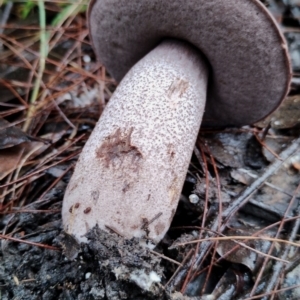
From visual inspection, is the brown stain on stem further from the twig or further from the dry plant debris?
the twig

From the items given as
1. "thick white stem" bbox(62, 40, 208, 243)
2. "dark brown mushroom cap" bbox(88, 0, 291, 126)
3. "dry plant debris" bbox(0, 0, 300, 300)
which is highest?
"dark brown mushroom cap" bbox(88, 0, 291, 126)

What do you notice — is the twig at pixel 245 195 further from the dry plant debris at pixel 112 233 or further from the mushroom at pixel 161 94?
the mushroom at pixel 161 94

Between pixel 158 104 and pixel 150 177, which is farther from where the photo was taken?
pixel 158 104

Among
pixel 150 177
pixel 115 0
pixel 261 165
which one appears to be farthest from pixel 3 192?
pixel 261 165

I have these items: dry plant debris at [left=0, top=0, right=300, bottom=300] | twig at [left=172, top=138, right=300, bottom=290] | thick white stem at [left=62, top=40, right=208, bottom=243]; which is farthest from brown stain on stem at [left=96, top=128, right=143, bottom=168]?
twig at [left=172, top=138, right=300, bottom=290]

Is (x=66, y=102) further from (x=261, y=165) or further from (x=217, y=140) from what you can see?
(x=261, y=165)

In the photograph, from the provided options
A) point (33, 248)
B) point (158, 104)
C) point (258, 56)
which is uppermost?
point (258, 56)

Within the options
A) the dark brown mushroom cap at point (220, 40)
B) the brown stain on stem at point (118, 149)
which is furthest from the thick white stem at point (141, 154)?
the dark brown mushroom cap at point (220, 40)
